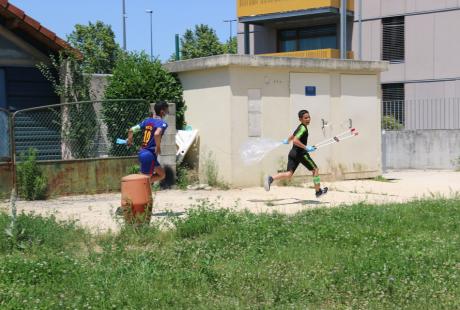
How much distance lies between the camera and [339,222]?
28.1 ft

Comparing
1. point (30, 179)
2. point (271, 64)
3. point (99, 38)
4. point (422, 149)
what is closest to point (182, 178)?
point (271, 64)

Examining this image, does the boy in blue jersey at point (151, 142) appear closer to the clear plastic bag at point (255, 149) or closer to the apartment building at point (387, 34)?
the clear plastic bag at point (255, 149)

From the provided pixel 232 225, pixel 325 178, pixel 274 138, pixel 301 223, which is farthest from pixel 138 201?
pixel 325 178

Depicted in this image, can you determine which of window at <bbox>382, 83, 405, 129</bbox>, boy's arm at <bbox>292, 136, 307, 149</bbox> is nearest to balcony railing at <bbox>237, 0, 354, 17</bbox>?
window at <bbox>382, 83, 405, 129</bbox>

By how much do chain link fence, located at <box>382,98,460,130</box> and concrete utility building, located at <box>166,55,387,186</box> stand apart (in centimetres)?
815

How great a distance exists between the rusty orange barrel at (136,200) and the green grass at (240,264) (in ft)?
1.37

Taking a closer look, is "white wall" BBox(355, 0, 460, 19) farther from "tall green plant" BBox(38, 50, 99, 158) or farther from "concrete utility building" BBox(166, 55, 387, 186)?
"tall green plant" BBox(38, 50, 99, 158)

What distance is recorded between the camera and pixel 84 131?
14086mm

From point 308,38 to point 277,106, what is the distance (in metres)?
18.9

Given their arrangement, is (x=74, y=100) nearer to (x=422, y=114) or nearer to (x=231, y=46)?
(x=422, y=114)

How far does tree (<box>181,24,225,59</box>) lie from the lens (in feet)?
151

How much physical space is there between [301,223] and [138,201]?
7.17 feet

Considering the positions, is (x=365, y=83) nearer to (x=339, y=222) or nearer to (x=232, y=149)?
(x=232, y=149)

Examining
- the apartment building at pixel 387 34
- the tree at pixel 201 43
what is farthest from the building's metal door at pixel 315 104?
the tree at pixel 201 43
